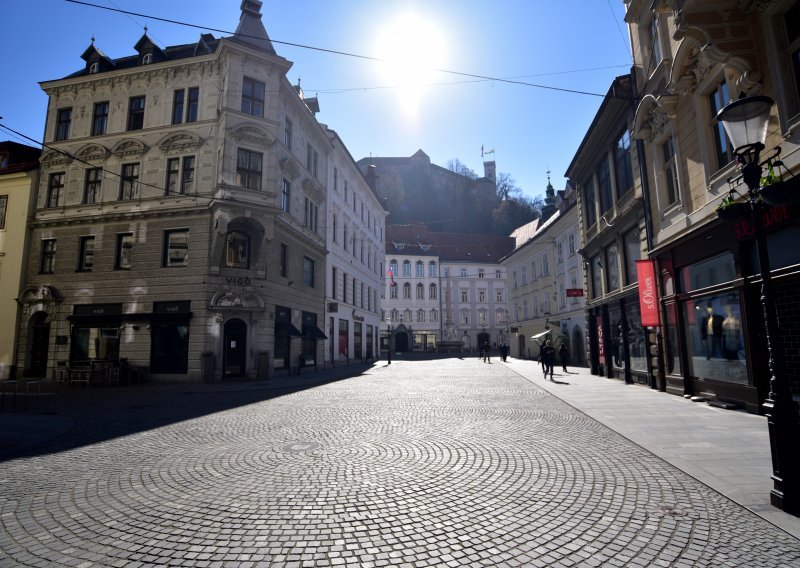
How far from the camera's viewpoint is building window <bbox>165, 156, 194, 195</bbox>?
21578 mm

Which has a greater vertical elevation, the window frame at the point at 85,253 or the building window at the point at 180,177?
the building window at the point at 180,177

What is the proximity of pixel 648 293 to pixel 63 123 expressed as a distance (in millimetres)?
30725

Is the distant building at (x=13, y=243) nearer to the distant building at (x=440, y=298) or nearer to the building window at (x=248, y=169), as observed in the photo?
the building window at (x=248, y=169)

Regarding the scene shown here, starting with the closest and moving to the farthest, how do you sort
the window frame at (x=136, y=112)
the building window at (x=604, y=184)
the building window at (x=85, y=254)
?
the building window at (x=604, y=184)
the building window at (x=85, y=254)
the window frame at (x=136, y=112)

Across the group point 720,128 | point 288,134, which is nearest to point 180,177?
point 288,134

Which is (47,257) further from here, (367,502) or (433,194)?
(433,194)

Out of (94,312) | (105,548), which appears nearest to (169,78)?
(94,312)

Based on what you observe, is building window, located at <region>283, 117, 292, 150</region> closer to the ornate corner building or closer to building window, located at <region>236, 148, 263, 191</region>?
the ornate corner building

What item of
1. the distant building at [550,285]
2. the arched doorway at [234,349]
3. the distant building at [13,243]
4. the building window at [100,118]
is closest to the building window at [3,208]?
the distant building at [13,243]

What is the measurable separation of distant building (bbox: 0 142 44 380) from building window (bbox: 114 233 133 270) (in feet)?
19.7

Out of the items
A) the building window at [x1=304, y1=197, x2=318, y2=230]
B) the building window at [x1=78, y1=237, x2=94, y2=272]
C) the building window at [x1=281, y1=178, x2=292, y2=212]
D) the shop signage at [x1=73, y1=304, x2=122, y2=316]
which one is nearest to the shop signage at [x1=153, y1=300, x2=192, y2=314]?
the shop signage at [x1=73, y1=304, x2=122, y2=316]

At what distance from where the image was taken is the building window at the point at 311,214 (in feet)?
88.8

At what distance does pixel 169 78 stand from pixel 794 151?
26.2 m

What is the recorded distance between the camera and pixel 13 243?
923 inches
